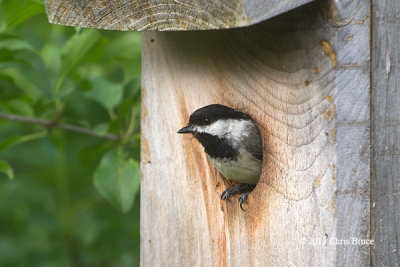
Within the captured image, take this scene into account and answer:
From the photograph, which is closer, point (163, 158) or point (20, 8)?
point (20, 8)

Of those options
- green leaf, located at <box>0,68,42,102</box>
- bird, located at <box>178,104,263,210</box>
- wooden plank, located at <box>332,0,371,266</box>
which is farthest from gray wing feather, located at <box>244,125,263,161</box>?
green leaf, located at <box>0,68,42,102</box>

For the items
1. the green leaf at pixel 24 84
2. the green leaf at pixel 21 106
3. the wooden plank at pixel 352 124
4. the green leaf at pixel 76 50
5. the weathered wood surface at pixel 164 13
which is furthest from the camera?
the green leaf at pixel 24 84

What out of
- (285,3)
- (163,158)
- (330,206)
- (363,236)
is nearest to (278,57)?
(285,3)

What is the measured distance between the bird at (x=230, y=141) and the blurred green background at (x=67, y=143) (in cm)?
Result: 38

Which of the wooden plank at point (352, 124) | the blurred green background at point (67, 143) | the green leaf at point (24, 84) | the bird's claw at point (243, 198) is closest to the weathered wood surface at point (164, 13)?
the wooden plank at point (352, 124)

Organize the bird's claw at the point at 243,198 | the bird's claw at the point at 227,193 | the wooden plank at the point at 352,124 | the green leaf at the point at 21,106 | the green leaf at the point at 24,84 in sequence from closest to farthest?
1. the wooden plank at the point at 352,124
2. the bird's claw at the point at 243,198
3. the bird's claw at the point at 227,193
4. the green leaf at the point at 21,106
5. the green leaf at the point at 24,84

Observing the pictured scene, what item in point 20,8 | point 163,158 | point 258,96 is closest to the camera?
point 258,96

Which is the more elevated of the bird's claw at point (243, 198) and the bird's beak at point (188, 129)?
the bird's beak at point (188, 129)

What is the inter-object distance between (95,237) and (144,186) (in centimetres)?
86

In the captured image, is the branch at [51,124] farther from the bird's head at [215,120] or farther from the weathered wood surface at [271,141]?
the bird's head at [215,120]

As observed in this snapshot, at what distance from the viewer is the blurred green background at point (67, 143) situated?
219cm

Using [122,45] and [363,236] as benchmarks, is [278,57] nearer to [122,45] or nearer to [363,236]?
[363,236]

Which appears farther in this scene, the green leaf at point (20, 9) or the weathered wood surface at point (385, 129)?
the green leaf at point (20, 9)

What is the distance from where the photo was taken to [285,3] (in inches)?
54.7
